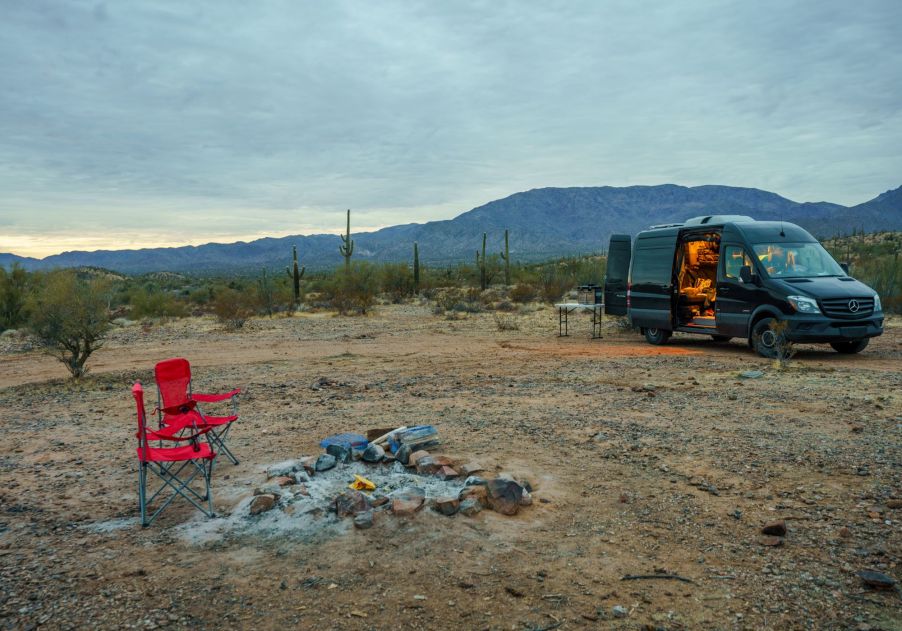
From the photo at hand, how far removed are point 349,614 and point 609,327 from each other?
1653 cm

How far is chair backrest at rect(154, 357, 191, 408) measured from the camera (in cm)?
623

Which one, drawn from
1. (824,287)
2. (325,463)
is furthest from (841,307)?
(325,463)

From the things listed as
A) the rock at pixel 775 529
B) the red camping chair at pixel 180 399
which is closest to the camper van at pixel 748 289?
the rock at pixel 775 529

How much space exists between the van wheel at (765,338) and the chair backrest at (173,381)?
9981mm

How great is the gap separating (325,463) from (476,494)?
60.7 inches

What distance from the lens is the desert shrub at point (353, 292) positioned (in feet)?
88.3

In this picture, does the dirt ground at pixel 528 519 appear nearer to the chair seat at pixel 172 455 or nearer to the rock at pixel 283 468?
the rock at pixel 283 468

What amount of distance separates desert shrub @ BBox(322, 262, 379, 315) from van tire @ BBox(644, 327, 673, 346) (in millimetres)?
14108

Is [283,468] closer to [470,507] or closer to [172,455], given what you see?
[172,455]

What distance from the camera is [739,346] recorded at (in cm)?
1406

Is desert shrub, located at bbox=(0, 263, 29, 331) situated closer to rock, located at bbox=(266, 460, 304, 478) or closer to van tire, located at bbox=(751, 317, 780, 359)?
rock, located at bbox=(266, 460, 304, 478)

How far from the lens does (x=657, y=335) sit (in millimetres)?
14805

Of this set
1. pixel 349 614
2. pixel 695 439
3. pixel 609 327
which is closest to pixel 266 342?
pixel 609 327

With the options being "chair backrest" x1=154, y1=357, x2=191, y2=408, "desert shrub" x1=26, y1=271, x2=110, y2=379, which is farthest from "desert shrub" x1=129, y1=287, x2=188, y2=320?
"chair backrest" x1=154, y1=357, x2=191, y2=408
